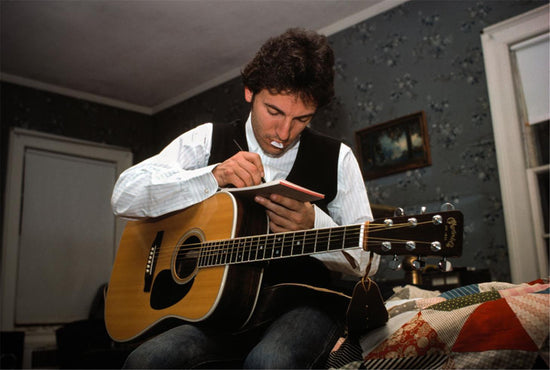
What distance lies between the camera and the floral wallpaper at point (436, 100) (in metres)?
2.79

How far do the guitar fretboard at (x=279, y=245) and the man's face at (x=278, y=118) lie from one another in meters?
0.40

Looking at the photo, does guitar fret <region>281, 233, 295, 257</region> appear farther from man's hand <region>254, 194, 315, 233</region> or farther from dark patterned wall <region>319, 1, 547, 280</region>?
dark patterned wall <region>319, 1, 547, 280</region>

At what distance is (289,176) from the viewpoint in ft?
4.97

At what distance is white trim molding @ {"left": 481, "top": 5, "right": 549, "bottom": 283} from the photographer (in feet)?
8.46

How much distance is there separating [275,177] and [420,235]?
2.15ft

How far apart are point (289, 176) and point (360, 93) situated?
2.19m

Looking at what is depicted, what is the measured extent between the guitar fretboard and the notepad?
3.9 inches

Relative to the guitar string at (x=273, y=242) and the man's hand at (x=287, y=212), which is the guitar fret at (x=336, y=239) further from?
the man's hand at (x=287, y=212)

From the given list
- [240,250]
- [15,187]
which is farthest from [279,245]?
[15,187]

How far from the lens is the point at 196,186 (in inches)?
53.4

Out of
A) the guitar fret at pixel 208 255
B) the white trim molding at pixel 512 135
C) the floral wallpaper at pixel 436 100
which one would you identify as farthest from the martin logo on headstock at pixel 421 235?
the white trim molding at pixel 512 135

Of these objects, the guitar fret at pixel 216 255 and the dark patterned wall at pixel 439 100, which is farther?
the dark patterned wall at pixel 439 100

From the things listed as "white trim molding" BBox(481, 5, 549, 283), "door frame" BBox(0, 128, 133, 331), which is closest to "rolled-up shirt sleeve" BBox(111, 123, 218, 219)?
→ "white trim molding" BBox(481, 5, 549, 283)

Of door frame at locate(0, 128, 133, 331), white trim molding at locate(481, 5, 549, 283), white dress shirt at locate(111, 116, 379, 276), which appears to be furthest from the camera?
door frame at locate(0, 128, 133, 331)
